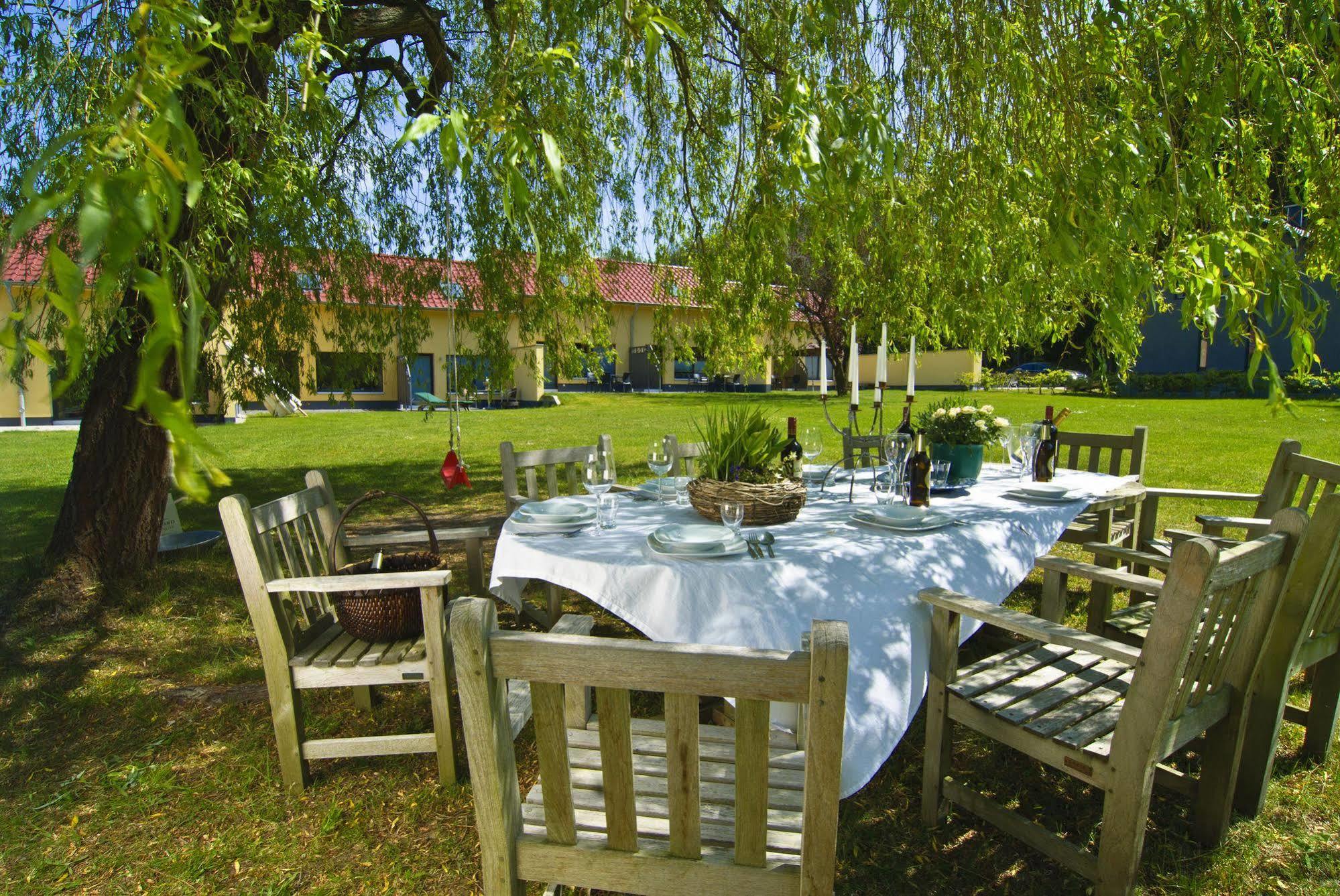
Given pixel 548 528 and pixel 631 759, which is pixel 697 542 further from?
pixel 631 759

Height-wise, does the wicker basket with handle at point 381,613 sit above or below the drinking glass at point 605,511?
below

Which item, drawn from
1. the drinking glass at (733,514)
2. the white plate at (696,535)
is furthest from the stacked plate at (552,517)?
the drinking glass at (733,514)

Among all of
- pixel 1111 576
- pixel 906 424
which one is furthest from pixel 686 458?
pixel 1111 576

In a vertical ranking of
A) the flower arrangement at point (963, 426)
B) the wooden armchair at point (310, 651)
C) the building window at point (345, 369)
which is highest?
the building window at point (345, 369)

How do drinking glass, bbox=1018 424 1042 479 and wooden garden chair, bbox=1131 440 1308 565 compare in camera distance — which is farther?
drinking glass, bbox=1018 424 1042 479

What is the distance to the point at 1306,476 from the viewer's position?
3412 mm

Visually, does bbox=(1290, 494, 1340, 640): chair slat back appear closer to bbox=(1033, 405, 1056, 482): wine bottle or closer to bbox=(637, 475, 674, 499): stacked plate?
bbox=(1033, 405, 1056, 482): wine bottle

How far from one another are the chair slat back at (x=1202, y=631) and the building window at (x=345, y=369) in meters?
5.48

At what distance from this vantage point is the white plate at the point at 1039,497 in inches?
136

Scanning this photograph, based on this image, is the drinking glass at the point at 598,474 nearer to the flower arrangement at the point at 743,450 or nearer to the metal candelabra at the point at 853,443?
the flower arrangement at the point at 743,450

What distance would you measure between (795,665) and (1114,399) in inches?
940

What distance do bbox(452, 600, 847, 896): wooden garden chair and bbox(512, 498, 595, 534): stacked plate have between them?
136 cm

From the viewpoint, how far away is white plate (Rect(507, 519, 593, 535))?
2.90 meters

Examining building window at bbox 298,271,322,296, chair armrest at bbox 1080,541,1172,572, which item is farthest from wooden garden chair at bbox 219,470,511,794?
building window at bbox 298,271,322,296
